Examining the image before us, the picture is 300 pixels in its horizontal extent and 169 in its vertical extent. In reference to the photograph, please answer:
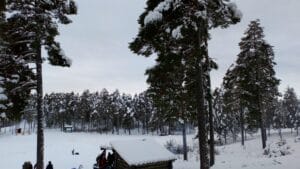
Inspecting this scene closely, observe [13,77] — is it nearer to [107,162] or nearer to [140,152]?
[107,162]

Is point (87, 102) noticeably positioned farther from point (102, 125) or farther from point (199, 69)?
point (199, 69)

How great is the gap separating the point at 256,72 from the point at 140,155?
795 inches

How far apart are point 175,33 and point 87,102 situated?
10101 centimetres

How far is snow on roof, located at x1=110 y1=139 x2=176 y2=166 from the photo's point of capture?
52.9ft

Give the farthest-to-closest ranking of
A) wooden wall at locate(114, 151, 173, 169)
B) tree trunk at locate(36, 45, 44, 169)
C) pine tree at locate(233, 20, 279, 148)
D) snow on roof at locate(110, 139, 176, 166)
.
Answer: pine tree at locate(233, 20, 279, 148)
wooden wall at locate(114, 151, 173, 169)
snow on roof at locate(110, 139, 176, 166)
tree trunk at locate(36, 45, 44, 169)

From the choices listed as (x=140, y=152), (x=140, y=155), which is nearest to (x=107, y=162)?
(x=140, y=152)

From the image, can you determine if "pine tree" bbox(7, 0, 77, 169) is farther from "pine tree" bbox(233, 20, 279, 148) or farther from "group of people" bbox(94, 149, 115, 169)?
"pine tree" bbox(233, 20, 279, 148)

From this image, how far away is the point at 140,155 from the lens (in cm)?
1670

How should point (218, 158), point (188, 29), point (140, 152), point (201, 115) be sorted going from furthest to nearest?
point (218, 158) → point (140, 152) → point (201, 115) → point (188, 29)

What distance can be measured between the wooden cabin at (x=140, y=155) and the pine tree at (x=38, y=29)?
14.6 ft

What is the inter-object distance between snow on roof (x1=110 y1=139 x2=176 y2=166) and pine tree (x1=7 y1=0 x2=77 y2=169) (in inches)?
175

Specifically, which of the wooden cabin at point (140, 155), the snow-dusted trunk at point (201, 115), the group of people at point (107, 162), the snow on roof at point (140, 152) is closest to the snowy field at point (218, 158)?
the wooden cabin at point (140, 155)

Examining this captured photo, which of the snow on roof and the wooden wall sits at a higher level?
the snow on roof

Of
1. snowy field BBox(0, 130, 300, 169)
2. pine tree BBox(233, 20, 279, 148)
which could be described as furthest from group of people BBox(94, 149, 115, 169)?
pine tree BBox(233, 20, 279, 148)
